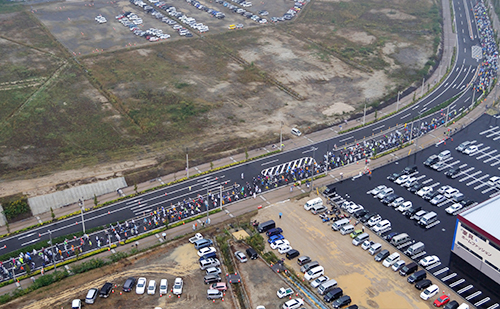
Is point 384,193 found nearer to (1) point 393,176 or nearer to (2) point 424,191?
(1) point 393,176

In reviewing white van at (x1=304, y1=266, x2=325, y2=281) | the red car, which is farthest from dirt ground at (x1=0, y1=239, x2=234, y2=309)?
the red car

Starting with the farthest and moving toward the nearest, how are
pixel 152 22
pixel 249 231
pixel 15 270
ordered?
pixel 152 22
pixel 249 231
pixel 15 270

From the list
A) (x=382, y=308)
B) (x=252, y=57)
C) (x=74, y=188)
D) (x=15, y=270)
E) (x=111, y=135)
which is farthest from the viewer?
(x=252, y=57)

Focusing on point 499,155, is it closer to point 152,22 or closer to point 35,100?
point 35,100

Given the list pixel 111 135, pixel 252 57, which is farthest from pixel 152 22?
pixel 111 135

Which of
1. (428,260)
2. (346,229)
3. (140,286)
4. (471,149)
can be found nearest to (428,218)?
(428,260)

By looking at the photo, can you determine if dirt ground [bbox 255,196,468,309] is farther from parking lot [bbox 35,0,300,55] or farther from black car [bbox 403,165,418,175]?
parking lot [bbox 35,0,300,55]
